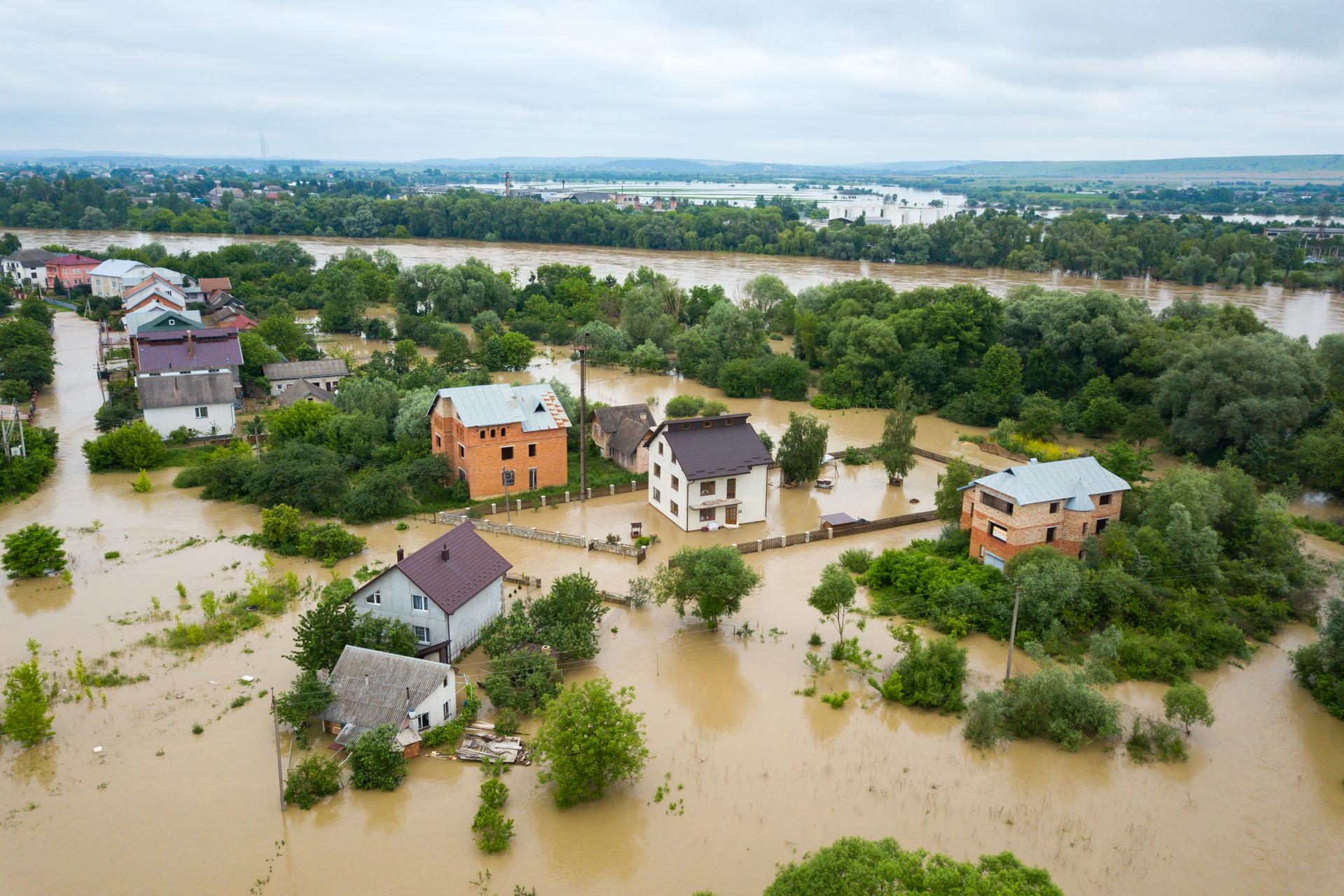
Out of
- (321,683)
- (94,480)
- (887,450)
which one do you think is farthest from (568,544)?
(94,480)

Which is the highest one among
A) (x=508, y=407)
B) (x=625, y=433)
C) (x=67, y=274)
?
(x=67, y=274)

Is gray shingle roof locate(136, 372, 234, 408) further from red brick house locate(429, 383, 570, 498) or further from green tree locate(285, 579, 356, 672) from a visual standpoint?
green tree locate(285, 579, 356, 672)

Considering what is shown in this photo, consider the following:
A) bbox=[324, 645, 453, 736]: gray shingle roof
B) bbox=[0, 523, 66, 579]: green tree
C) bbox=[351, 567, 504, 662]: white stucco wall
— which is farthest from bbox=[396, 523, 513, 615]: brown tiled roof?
bbox=[0, 523, 66, 579]: green tree

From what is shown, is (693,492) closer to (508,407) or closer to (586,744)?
(508,407)

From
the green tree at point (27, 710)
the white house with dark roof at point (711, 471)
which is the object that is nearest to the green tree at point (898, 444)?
the white house with dark roof at point (711, 471)

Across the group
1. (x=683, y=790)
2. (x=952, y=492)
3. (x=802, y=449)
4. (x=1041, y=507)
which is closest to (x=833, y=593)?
(x=683, y=790)

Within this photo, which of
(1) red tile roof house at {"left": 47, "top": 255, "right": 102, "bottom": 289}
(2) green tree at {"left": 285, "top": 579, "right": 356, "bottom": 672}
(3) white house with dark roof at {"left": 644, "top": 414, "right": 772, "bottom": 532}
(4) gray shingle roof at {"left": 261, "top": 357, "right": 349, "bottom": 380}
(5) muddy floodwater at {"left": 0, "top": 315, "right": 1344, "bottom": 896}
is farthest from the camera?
(1) red tile roof house at {"left": 47, "top": 255, "right": 102, "bottom": 289}

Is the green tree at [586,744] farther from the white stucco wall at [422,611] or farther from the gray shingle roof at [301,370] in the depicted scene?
the gray shingle roof at [301,370]
